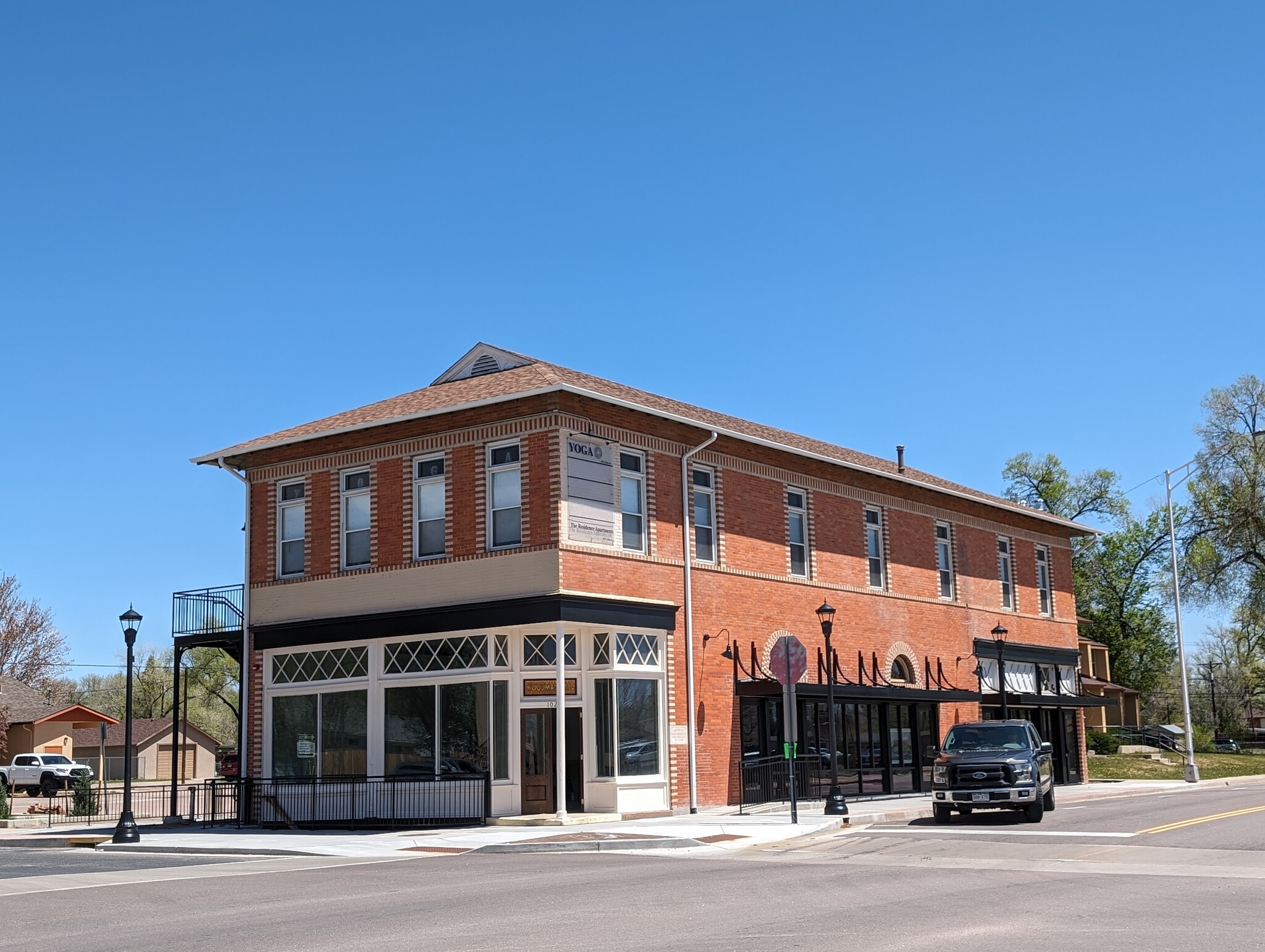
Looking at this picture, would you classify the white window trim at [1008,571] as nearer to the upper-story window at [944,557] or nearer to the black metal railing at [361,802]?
the upper-story window at [944,557]

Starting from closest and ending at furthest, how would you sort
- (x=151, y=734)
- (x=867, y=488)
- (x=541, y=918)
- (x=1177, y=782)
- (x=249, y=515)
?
(x=541, y=918) → (x=249, y=515) → (x=867, y=488) → (x=1177, y=782) → (x=151, y=734)

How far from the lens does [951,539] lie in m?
39.1

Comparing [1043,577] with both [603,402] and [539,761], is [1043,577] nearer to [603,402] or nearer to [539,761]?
[603,402]

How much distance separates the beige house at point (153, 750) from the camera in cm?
7681

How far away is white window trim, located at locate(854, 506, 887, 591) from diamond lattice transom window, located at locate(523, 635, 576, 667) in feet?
A: 36.6

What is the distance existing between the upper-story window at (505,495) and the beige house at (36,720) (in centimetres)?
3784

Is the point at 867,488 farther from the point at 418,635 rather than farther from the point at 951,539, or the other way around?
the point at 418,635

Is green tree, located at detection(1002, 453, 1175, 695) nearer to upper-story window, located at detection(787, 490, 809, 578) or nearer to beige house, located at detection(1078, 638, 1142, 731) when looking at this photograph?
beige house, located at detection(1078, 638, 1142, 731)

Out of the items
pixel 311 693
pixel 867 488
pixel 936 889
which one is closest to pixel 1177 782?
pixel 867 488

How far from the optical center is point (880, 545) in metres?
35.9

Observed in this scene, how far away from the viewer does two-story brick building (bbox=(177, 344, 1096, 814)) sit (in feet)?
87.8

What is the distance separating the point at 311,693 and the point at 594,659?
6414mm

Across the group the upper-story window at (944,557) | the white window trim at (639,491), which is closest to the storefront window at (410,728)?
the white window trim at (639,491)

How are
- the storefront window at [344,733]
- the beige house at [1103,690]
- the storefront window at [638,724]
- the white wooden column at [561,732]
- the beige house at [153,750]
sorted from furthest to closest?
the beige house at [153,750], the beige house at [1103,690], the storefront window at [344,733], the storefront window at [638,724], the white wooden column at [561,732]
